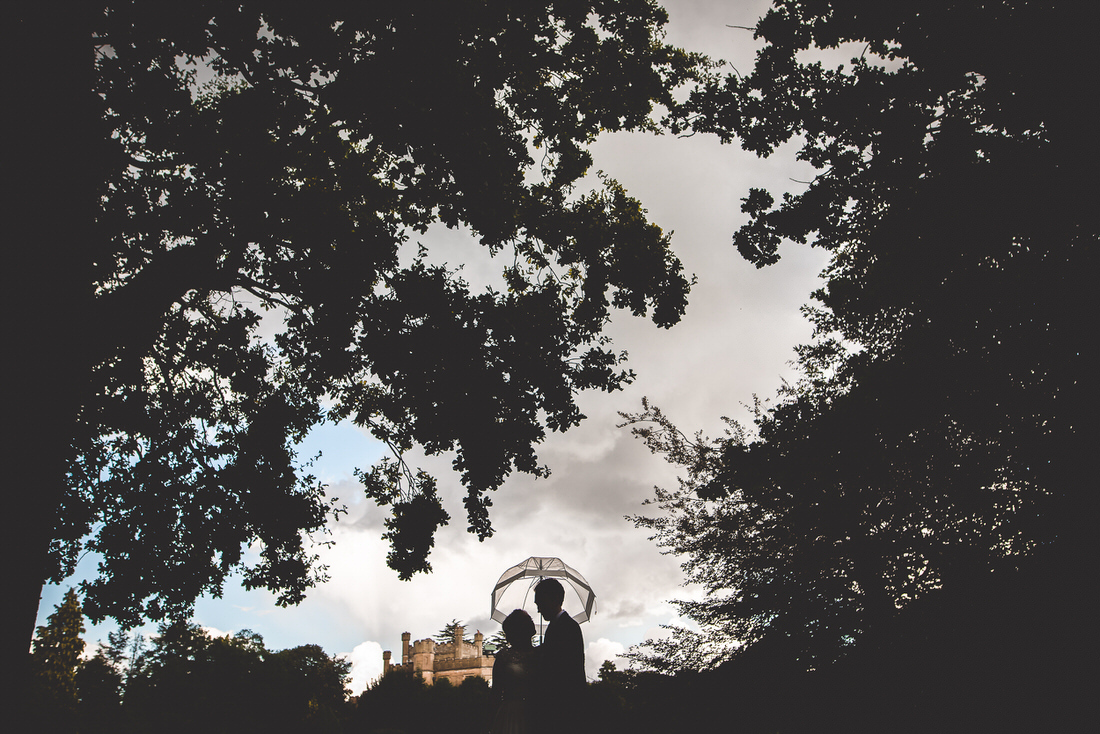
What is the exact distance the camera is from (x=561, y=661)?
14.1ft

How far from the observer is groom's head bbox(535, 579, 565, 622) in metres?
4.52

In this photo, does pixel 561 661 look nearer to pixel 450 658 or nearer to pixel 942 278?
pixel 942 278

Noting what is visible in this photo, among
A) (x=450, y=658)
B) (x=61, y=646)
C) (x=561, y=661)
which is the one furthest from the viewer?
(x=450, y=658)

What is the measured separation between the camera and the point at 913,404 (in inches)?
379

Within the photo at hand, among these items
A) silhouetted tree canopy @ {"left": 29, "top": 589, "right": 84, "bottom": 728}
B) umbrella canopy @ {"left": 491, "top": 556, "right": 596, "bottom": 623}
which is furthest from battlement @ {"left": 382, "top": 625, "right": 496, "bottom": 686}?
umbrella canopy @ {"left": 491, "top": 556, "right": 596, "bottom": 623}

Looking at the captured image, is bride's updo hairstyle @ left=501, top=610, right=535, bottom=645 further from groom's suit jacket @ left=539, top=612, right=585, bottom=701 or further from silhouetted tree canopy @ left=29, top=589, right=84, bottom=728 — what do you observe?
silhouetted tree canopy @ left=29, top=589, right=84, bottom=728

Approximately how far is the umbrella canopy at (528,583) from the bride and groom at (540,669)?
466cm

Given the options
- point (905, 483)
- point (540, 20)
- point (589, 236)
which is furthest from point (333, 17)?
point (905, 483)

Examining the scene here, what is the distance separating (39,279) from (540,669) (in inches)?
204

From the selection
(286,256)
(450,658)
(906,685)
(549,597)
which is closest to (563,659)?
(549,597)

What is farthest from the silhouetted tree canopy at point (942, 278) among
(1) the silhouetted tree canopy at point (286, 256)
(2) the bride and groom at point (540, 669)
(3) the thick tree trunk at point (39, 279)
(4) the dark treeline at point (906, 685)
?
(3) the thick tree trunk at point (39, 279)

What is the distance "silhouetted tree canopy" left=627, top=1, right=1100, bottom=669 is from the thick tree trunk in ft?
25.2

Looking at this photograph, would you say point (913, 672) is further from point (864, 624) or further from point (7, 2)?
point (7, 2)

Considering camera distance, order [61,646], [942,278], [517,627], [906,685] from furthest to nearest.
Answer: [61,646], [942,278], [906,685], [517,627]
